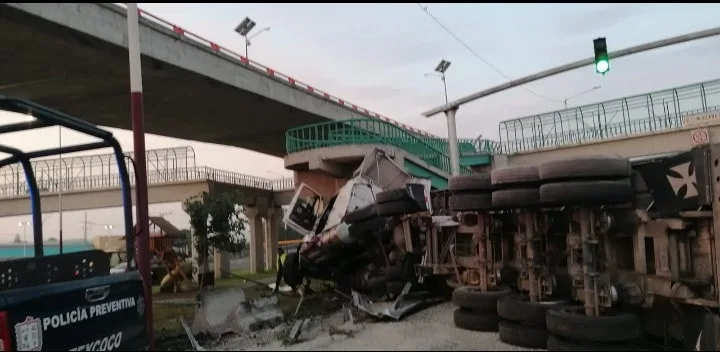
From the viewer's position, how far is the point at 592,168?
5.43 meters

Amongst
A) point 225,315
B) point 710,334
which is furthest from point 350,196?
point 710,334

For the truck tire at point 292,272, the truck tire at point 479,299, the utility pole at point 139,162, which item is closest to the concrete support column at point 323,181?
the truck tire at point 292,272

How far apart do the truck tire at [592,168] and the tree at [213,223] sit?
1742cm

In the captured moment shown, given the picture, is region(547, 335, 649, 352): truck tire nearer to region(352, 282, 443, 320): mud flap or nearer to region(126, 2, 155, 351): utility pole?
region(352, 282, 443, 320): mud flap

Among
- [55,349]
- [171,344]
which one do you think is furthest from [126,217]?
[171,344]

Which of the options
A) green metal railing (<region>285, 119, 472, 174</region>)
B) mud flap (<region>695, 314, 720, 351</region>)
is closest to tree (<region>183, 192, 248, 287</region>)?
green metal railing (<region>285, 119, 472, 174</region>)

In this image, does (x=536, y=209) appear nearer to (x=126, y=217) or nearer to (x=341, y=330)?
(x=341, y=330)

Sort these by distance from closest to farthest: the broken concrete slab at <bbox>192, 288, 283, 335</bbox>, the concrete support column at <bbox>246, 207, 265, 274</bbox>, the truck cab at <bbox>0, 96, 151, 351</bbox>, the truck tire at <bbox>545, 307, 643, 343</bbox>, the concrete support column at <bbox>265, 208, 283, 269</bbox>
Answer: the truck cab at <bbox>0, 96, 151, 351</bbox> < the truck tire at <bbox>545, 307, 643, 343</bbox> < the broken concrete slab at <bbox>192, 288, 283, 335</bbox> < the concrete support column at <bbox>246, 207, 265, 274</bbox> < the concrete support column at <bbox>265, 208, 283, 269</bbox>

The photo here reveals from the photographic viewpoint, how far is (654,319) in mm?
6621

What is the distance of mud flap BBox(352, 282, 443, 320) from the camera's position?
305 inches

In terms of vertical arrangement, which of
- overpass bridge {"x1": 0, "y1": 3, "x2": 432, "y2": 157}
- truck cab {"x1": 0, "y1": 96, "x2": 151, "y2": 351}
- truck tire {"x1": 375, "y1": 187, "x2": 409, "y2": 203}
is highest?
overpass bridge {"x1": 0, "y1": 3, "x2": 432, "y2": 157}

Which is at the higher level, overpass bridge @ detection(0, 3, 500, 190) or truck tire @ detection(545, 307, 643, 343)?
overpass bridge @ detection(0, 3, 500, 190)

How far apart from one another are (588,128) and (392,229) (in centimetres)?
2784

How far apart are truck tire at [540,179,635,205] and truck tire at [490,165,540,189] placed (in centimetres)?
52
